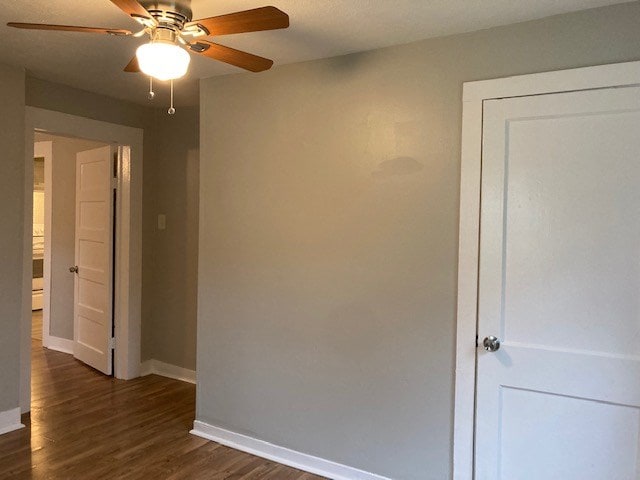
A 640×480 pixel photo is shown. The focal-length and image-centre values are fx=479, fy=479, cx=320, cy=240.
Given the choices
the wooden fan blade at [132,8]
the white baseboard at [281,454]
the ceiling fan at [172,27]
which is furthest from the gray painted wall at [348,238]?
the wooden fan blade at [132,8]

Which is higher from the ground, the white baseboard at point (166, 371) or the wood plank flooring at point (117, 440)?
the white baseboard at point (166, 371)

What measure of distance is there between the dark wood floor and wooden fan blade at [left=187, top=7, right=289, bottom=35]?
2301mm

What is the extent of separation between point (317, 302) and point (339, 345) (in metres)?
0.27

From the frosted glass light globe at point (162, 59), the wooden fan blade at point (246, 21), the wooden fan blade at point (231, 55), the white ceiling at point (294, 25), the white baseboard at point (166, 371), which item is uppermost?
the white ceiling at point (294, 25)

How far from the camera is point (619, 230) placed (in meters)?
2.03

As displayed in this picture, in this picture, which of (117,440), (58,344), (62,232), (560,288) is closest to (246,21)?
(560,288)

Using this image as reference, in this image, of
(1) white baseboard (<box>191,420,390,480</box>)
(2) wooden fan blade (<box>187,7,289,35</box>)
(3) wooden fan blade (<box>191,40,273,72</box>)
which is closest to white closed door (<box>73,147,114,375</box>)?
(1) white baseboard (<box>191,420,390,480</box>)

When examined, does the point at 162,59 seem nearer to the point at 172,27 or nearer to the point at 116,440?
the point at 172,27

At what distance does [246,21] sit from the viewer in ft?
5.66

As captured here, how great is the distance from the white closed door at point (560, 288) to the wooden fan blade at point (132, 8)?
153 cm

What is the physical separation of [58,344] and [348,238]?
391cm

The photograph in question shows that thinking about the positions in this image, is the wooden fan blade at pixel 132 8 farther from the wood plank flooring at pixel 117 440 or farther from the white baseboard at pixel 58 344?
the white baseboard at pixel 58 344

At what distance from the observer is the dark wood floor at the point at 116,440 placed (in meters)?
2.71

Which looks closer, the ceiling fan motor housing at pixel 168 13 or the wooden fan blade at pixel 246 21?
the wooden fan blade at pixel 246 21
